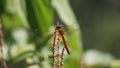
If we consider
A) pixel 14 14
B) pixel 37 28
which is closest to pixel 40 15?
pixel 37 28

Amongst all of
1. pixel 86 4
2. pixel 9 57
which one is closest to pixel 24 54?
pixel 9 57

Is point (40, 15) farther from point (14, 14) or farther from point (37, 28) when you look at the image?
point (14, 14)

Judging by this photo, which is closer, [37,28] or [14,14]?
[37,28]

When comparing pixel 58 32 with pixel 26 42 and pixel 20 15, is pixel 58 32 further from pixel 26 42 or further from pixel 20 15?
pixel 26 42

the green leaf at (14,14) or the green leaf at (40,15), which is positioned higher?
the green leaf at (14,14)

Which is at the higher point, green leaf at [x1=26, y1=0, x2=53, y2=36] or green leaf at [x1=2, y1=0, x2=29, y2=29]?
green leaf at [x1=2, y1=0, x2=29, y2=29]
